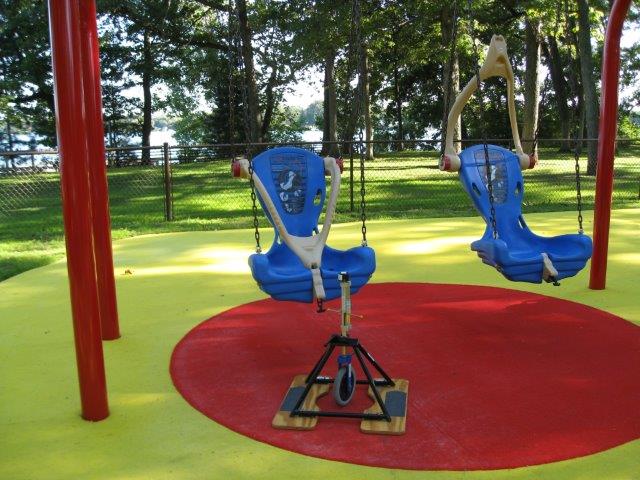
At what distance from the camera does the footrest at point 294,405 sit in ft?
10.1

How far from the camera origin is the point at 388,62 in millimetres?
34844

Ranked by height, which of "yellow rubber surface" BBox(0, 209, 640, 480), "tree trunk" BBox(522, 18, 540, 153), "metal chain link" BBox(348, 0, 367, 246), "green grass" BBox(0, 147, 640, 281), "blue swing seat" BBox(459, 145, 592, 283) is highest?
"tree trunk" BBox(522, 18, 540, 153)

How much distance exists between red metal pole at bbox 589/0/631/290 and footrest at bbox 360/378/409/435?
9.70 feet

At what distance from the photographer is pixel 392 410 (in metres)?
3.19

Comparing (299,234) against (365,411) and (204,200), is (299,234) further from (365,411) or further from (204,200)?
(204,200)

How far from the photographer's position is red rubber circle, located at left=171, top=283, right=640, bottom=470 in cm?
289

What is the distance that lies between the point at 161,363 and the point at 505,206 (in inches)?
123

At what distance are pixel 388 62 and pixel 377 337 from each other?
3232 cm

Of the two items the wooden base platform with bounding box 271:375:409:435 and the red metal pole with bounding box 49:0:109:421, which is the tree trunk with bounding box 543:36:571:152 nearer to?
the wooden base platform with bounding box 271:375:409:435

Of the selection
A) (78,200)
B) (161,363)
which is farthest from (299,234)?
(78,200)

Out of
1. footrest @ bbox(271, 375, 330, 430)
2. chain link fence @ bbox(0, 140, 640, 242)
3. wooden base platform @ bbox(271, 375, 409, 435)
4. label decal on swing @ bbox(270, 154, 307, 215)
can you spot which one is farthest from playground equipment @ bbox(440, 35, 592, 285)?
chain link fence @ bbox(0, 140, 640, 242)

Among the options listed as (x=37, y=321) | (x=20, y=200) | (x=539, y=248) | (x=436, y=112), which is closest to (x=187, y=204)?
(x=20, y=200)

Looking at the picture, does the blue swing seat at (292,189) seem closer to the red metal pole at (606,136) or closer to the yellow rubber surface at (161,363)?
the yellow rubber surface at (161,363)

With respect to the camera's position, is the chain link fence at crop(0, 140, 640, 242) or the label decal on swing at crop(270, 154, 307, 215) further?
the chain link fence at crop(0, 140, 640, 242)
